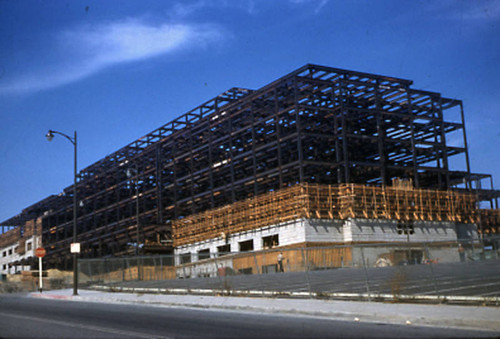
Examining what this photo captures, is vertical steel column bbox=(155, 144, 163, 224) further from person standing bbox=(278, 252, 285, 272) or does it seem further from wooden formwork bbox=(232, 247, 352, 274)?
person standing bbox=(278, 252, 285, 272)

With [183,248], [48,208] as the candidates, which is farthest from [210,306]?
[48,208]

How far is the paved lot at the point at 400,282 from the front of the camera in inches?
702

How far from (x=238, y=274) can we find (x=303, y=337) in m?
14.9

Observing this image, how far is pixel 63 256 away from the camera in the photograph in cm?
10775

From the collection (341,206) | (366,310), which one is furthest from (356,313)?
(341,206)

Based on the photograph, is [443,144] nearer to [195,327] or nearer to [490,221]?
[490,221]

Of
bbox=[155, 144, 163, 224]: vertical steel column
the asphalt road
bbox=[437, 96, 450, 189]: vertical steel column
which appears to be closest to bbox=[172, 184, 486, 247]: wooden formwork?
bbox=[437, 96, 450, 189]: vertical steel column

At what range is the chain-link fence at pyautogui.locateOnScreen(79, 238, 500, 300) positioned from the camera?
18.0 metres

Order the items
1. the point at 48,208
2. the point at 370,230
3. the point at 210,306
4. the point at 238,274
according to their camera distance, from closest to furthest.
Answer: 1. the point at 210,306
2. the point at 238,274
3. the point at 370,230
4. the point at 48,208

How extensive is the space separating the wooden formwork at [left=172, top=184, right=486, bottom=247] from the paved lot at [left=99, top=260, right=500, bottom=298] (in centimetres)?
2886

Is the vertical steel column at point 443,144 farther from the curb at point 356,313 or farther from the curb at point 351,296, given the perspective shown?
the curb at point 356,313

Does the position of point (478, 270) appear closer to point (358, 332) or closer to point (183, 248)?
point (358, 332)

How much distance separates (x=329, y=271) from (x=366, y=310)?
13.5 m

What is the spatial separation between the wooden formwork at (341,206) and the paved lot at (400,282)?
2886cm
